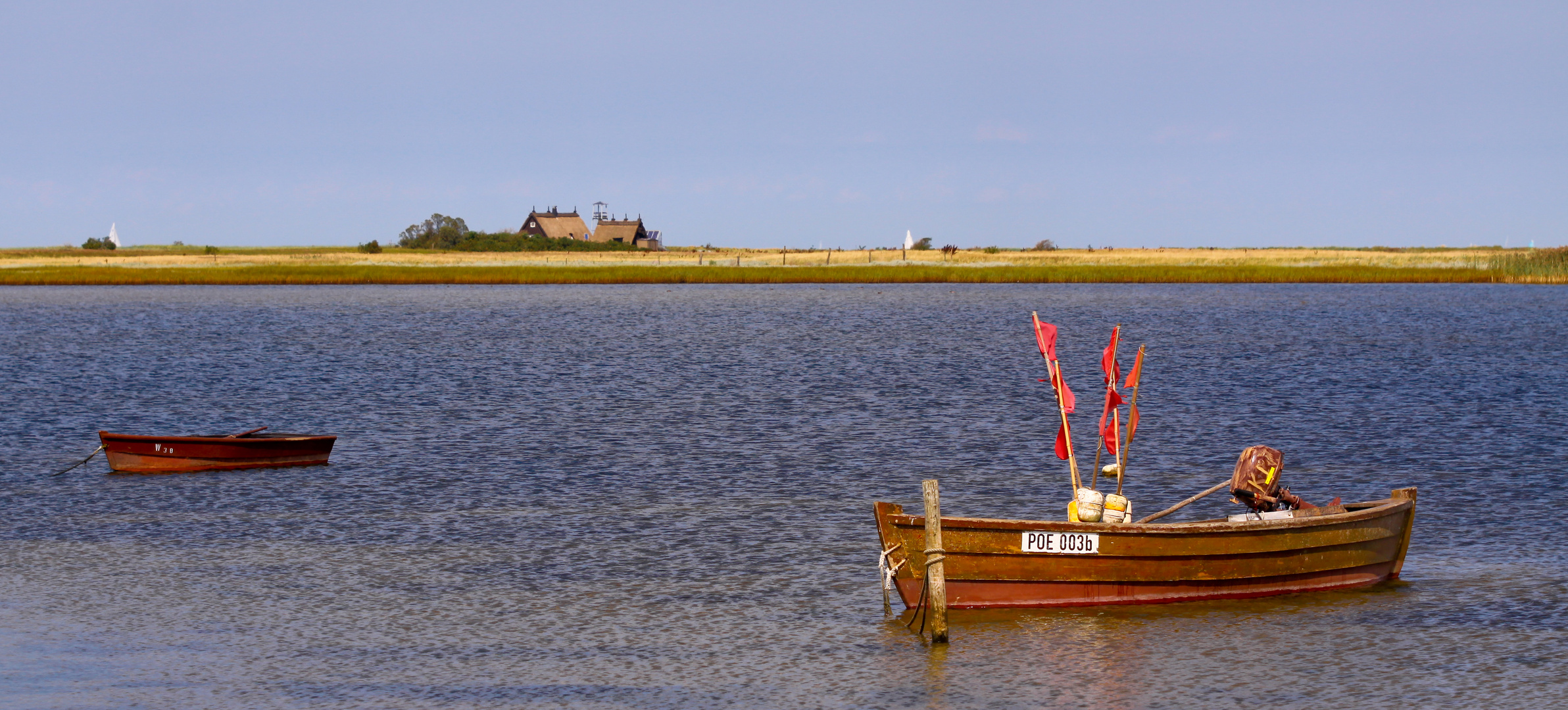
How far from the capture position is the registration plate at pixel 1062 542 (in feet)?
48.3

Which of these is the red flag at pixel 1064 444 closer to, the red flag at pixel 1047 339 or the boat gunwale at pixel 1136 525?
the red flag at pixel 1047 339

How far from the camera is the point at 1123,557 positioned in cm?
1495

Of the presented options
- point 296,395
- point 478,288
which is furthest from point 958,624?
point 478,288

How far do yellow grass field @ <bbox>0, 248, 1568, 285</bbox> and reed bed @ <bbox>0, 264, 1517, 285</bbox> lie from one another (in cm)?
24

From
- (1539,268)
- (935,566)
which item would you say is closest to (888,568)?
(935,566)

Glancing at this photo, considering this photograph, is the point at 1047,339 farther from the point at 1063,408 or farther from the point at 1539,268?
the point at 1539,268

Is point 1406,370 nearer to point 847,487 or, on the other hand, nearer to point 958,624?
point 847,487

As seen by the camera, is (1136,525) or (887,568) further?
(1136,525)

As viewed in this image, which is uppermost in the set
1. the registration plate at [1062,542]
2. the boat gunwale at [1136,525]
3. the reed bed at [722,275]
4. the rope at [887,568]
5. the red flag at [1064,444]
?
the reed bed at [722,275]

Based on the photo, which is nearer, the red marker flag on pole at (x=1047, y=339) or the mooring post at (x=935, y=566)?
the mooring post at (x=935, y=566)

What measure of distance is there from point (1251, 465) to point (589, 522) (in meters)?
9.32

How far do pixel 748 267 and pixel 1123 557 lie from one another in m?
111

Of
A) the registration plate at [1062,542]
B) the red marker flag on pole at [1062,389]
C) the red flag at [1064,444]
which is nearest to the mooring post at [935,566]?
the registration plate at [1062,542]

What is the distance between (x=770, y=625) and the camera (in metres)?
14.7
